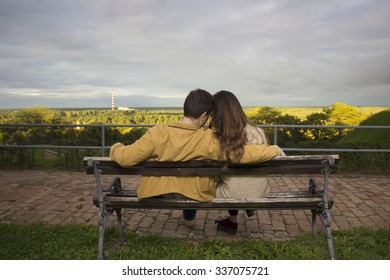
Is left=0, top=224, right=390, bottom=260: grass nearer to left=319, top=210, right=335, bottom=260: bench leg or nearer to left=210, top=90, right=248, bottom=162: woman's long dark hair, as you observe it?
left=319, top=210, right=335, bottom=260: bench leg

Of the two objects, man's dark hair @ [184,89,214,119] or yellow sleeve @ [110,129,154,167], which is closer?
yellow sleeve @ [110,129,154,167]

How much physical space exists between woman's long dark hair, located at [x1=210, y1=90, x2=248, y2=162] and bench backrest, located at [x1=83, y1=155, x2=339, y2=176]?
0.14 metres

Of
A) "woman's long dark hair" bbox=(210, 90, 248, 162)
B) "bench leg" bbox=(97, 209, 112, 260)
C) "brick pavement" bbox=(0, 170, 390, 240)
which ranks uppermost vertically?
"woman's long dark hair" bbox=(210, 90, 248, 162)

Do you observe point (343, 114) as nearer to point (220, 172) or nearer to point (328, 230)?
point (328, 230)

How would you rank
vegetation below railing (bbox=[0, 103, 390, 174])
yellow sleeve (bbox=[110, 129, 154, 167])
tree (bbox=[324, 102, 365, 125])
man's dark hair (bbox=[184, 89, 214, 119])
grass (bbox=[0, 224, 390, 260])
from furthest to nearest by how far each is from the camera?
tree (bbox=[324, 102, 365, 125]) < vegetation below railing (bbox=[0, 103, 390, 174]) < grass (bbox=[0, 224, 390, 260]) < man's dark hair (bbox=[184, 89, 214, 119]) < yellow sleeve (bbox=[110, 129, 154, 167])

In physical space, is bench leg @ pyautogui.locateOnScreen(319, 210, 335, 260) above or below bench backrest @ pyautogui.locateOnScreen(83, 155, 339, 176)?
below

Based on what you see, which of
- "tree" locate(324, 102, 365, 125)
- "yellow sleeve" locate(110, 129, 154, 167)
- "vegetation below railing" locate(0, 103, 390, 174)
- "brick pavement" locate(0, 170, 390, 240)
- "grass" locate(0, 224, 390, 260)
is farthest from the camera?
"tree" locate(324, 102, 365, 125)

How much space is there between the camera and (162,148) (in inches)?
117

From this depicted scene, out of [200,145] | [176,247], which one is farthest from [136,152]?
[176,247]

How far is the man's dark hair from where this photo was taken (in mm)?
3084

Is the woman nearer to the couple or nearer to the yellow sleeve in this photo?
the couple

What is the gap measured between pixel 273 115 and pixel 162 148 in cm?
705

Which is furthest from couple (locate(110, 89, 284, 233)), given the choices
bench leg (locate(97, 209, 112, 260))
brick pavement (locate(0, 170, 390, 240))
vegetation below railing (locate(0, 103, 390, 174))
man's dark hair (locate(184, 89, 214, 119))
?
vegetation below railing (locate(0, 103, 390, 174))
